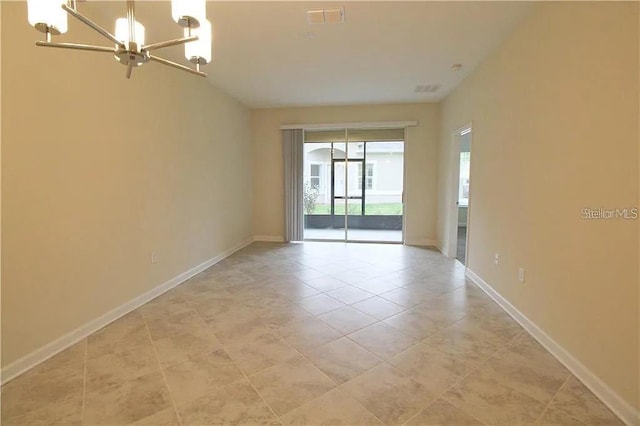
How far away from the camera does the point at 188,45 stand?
1895 mm

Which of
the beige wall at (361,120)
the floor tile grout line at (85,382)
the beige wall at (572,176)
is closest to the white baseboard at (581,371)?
the beige wall at (572,176)

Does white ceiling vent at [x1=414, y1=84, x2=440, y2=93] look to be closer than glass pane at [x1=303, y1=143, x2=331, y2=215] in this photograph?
Yes

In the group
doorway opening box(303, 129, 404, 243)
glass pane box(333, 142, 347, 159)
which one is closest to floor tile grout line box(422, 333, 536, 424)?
doorway opening box(303, 129, 404, 243)

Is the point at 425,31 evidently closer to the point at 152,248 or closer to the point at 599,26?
the point at 599,26

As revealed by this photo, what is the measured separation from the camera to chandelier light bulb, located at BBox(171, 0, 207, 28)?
1.50 metres

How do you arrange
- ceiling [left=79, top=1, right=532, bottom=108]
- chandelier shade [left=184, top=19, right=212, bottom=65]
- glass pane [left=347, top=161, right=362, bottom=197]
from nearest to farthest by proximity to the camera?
1. chandelier shade [left=184, top=19, right=212, bottom=65]
2. ceiling [left=79, top=1, right=532, bottom=108]
3. glass pane [left=347, top=161, right=362, bottom=197]

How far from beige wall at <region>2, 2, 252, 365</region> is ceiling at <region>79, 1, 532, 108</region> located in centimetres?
60

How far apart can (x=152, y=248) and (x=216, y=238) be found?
5.23 ft

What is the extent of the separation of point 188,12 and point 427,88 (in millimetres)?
4444

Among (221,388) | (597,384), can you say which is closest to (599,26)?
(597,384)

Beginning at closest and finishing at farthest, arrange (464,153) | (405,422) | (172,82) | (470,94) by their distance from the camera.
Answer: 1. (405,422)
2. (172,82)
3. (470,94)
4. (464,153)

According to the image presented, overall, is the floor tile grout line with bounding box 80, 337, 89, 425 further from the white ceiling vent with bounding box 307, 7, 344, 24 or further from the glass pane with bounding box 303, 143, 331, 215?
the glass pane with bounding box 303, 143, 331, 215

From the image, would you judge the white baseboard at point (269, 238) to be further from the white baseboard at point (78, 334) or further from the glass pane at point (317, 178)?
the white baseboard at point (78, 334)

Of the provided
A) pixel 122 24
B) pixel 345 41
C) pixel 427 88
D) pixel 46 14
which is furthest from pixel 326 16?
pixel 427 88
